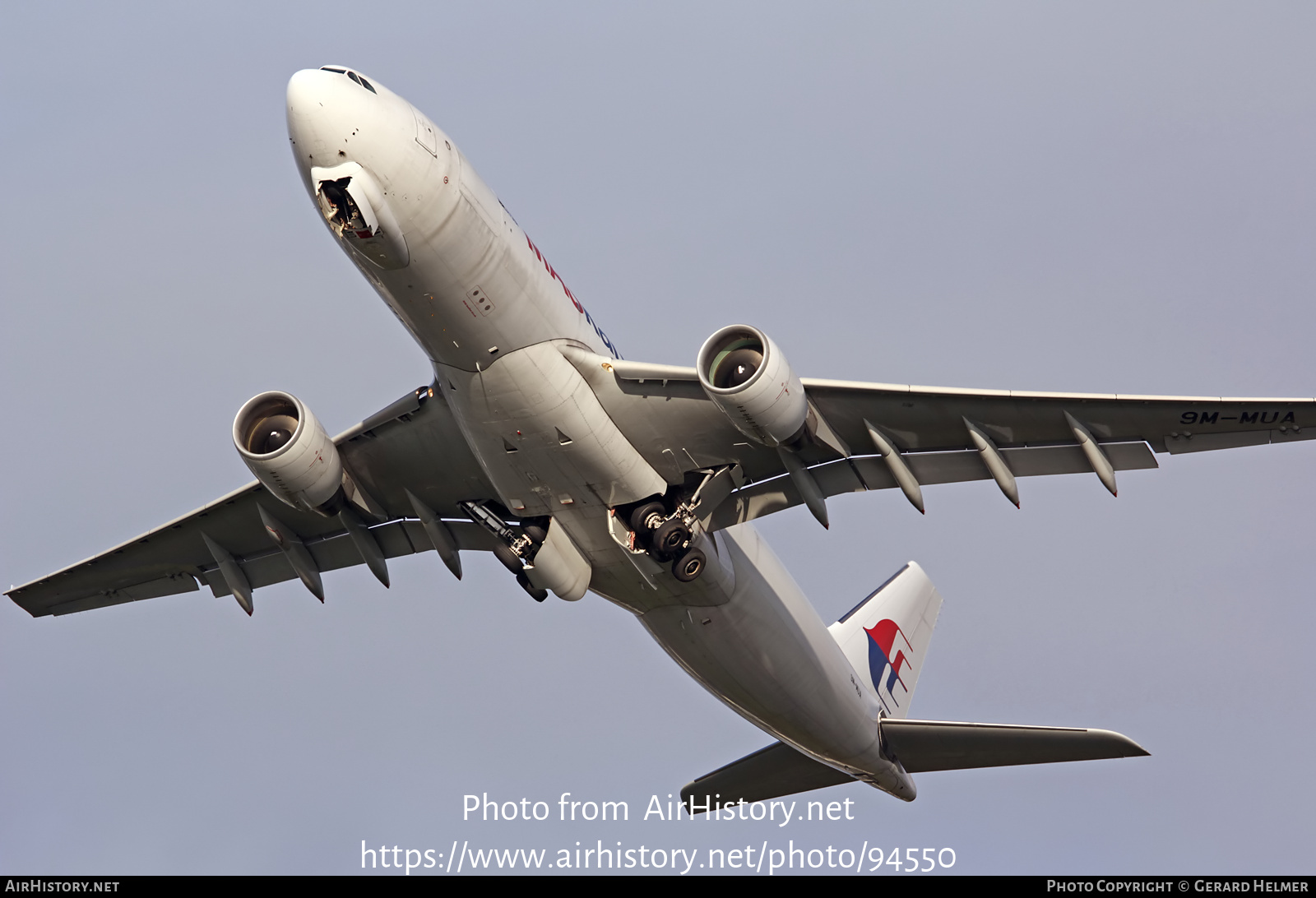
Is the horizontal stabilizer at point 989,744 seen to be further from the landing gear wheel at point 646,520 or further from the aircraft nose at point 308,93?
the aircraft nose at point 308,93

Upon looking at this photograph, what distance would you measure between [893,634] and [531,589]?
42.0ft

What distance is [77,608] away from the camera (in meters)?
27.0

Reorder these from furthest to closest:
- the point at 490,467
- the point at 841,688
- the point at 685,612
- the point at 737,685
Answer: the point at 841,688 → the point at 737,685 → the point at 685,612 → the point at 490,467

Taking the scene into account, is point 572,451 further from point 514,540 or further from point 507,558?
point 507,558

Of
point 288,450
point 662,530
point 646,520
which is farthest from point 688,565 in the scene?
point 288,450

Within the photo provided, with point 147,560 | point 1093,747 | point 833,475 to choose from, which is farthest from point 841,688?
point 147,560

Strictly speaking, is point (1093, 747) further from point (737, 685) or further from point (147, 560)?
point (147, 560)

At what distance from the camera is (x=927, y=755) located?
29578 millimetres

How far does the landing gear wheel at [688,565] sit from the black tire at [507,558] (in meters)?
2.53

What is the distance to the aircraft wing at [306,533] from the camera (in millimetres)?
23266

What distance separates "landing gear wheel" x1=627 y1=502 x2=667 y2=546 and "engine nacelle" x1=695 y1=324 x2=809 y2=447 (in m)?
2.77

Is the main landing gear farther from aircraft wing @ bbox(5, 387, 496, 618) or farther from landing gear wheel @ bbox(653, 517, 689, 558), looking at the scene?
aircraft wing @ bbox(5, 387, 496, 618)

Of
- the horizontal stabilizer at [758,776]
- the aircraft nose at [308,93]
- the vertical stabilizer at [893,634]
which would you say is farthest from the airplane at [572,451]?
the vertical stabilizer at [893,634]

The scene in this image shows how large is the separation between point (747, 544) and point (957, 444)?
4.75 m
